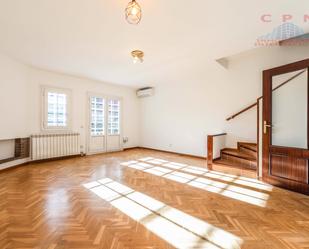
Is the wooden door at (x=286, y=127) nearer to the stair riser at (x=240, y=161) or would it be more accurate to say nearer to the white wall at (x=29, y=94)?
the stair riser at (x=240, y=161)

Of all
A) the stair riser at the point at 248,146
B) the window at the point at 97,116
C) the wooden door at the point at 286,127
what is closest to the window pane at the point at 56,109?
the window at the point at 97,116

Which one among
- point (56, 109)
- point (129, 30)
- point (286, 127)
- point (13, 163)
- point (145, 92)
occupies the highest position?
point (129, 30)

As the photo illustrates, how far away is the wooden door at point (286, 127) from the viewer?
9.25 feet

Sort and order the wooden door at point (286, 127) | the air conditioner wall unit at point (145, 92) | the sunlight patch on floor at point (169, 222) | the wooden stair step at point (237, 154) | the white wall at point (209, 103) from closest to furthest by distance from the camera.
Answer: the sunlight patch on floor at point (169, 222), the wooden door at point (286, 127), the wooden stair step at point (237, 154), the white wall at point (209, 103), the air conditioner wall unit at point (145, 92)

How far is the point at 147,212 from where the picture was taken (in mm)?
2219

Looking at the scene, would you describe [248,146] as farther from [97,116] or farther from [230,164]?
[97,116]

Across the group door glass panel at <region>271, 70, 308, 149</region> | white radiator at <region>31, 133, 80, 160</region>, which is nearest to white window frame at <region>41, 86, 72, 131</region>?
white radiator at <region>31, 133, 80, 160</region>

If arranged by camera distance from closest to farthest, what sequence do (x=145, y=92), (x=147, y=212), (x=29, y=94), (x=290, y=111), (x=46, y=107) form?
(x=147, y=212) < (x=290, y=111) < (x=29, y=94) < (x=46, y=107) < (x=145, y=92)

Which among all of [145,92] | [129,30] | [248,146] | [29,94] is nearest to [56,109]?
[29,94]

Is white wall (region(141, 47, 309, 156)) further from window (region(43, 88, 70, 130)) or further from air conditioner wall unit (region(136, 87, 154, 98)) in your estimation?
window (region(43, 88, 70, 130))

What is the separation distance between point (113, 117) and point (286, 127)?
548cm

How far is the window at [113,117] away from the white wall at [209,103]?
1253 millimetres

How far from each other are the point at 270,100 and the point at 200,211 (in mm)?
2473

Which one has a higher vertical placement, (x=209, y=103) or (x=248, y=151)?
(x=209, y=103)
